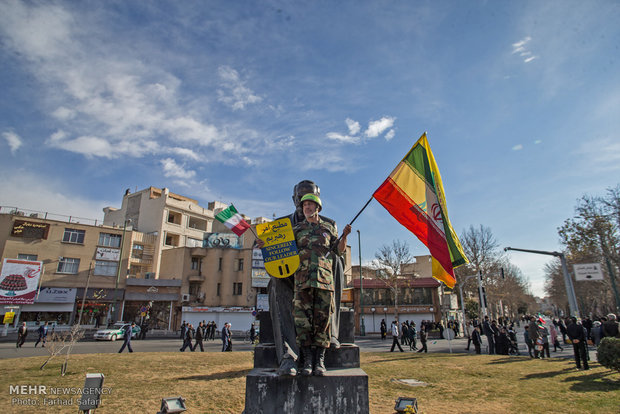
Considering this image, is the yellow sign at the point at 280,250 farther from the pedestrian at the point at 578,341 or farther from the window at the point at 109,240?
the window at the point at 109,240

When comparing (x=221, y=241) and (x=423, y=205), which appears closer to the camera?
(x=423, y=205)

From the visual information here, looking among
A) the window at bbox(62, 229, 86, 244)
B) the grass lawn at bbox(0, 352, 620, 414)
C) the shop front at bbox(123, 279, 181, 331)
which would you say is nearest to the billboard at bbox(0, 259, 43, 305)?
the window at bbox(62, 229, 86, 244)

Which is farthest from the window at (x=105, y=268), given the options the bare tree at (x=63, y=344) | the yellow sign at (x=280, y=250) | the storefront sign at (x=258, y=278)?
the yellow sign at (x=280, y=250)

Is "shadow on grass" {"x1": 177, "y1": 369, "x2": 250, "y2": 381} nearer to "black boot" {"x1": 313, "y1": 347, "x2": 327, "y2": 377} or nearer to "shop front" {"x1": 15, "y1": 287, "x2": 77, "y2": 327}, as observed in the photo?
"black boot" {"x1": 313, "y1": 347, "x2": 327, "y2": 377}

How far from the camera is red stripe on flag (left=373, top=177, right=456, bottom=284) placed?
6.27 meters

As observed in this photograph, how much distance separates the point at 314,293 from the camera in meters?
4.24

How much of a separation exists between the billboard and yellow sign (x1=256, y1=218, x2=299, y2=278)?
38.2 metres

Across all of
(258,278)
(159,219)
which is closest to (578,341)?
Result: (258,278)

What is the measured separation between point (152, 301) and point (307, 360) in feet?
131

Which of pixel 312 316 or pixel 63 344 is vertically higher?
pixel 312 316

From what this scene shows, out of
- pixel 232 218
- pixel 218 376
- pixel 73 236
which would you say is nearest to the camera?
pixel 232 218

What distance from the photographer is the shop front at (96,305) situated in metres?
35.2

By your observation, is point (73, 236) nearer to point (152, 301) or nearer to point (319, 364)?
point (152, 301)

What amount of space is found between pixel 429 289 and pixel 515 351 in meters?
24.4
